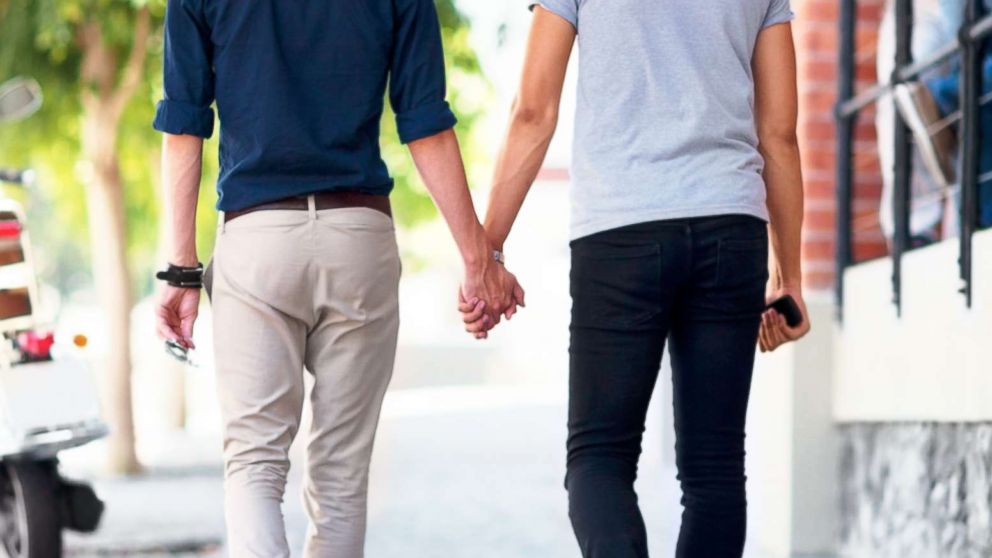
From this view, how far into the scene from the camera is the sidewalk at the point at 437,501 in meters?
7.26

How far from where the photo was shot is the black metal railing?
5020mm

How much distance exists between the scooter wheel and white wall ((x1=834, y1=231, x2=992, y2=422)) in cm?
288

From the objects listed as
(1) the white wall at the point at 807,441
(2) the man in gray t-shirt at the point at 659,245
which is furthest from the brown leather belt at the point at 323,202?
(1) the white wall at the point at 807,441

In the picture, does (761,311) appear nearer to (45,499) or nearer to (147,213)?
(45,499)

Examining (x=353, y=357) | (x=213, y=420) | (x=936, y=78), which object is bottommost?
(x=213, y=420)

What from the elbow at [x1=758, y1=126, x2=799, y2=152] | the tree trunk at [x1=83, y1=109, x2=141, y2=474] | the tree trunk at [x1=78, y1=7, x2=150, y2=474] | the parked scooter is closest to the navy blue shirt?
the elbow at [x1=758, y1=126, x2=799, y2=152]

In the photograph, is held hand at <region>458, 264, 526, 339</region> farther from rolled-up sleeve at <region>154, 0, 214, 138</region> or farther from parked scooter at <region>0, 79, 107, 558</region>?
parked scooter at <region>0, 79, 107, 558</region>

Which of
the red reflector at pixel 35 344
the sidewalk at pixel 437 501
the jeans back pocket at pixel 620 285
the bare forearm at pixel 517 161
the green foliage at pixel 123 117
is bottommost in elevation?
the sidewalk at pixel 437 501

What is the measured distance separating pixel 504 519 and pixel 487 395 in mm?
11893

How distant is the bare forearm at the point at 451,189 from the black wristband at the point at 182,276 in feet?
1.78

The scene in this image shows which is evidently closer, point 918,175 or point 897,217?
point 897,217

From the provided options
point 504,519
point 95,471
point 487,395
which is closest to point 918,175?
point 504,519

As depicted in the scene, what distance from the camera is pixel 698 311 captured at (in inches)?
140

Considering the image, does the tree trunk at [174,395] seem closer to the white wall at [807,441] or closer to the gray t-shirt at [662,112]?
the white wall at [807,441]
